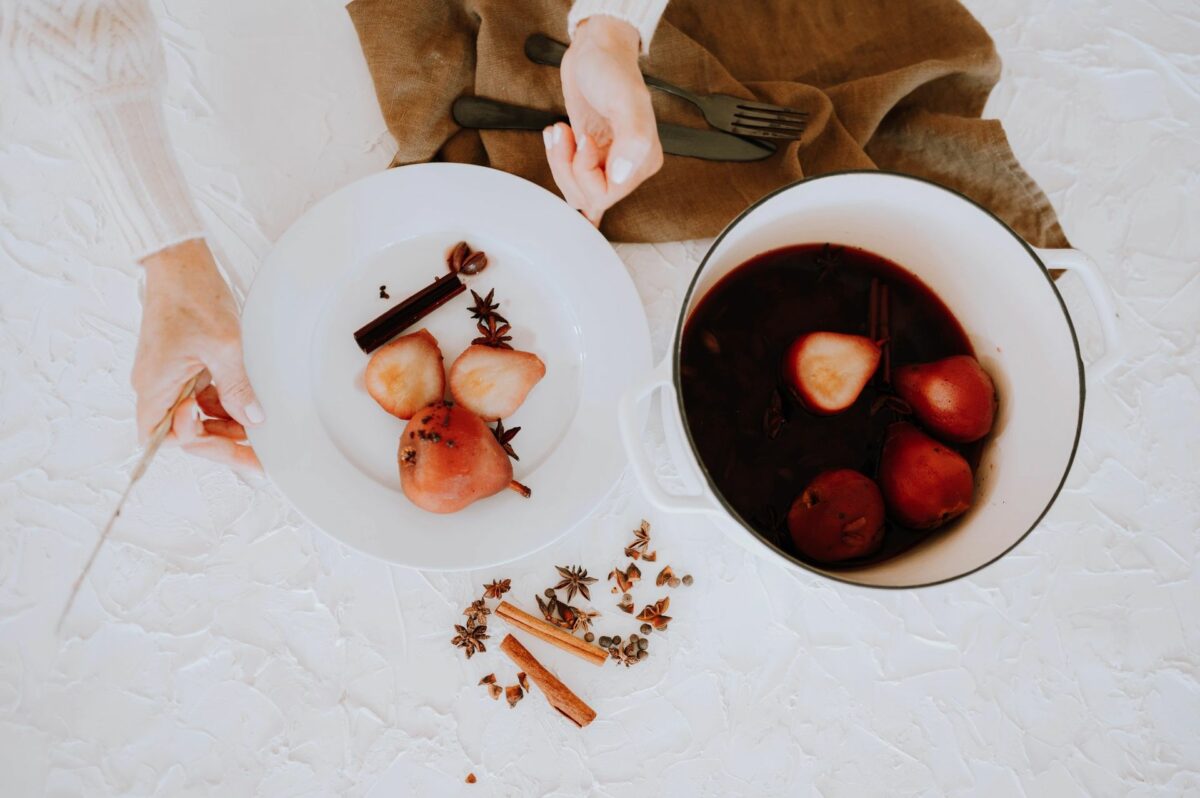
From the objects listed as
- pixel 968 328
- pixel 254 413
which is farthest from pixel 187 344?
pixel 968 328

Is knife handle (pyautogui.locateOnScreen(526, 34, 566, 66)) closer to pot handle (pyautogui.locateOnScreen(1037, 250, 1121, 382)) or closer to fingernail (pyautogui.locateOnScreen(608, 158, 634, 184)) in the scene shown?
fingernail (pyautogui.locateOnScreen(608, 158, 634, 184))

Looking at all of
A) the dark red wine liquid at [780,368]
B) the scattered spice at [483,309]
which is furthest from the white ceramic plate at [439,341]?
the dark red wine liquid at [780,368]

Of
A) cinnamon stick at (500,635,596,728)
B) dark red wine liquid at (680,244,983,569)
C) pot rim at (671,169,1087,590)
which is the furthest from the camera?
cinnamon stick at (500,635,596,728)

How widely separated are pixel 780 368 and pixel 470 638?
39cm

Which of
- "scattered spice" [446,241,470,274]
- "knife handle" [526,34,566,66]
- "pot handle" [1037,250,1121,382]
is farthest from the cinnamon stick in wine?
"pot handle" [1037,250,1121,382]

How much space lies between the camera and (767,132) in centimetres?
75

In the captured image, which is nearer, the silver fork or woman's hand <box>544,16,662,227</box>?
woman's hand <box>544,16,662,227</box>

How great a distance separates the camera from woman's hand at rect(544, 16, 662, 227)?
2.07ft

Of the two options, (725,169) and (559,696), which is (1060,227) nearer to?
(725,169)

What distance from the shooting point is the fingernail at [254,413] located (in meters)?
0.67

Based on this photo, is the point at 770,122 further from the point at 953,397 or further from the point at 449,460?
the point at 449,460

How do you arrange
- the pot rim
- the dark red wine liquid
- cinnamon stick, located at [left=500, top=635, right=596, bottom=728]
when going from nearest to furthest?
the pot rim → the dark red wine liquid → cinnamon stick, located at [left=500, top=635, right=596, bottom=728]

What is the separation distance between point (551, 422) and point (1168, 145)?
0.73 meters

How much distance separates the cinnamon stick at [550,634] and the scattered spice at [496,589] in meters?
0.01
